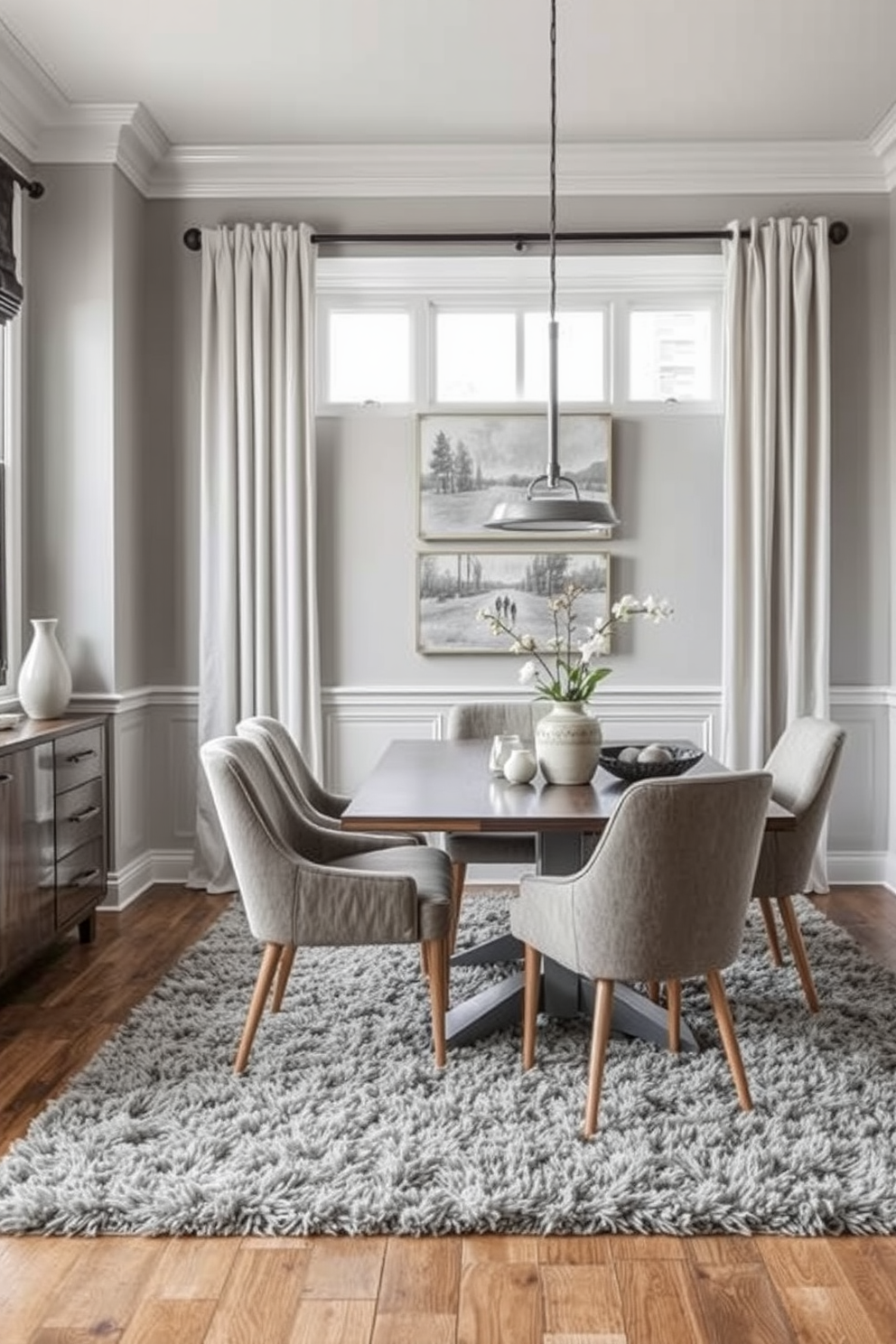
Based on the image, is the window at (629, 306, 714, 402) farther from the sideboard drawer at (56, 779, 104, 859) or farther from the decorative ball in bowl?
the sideboard drawer at (56, 779, 104, 859)

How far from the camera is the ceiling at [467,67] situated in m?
3.97

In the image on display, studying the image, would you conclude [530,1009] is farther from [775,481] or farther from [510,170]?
[510,170]

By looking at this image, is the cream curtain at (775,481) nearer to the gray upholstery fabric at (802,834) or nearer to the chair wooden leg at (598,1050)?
the gray upholstery fabric at (802,834)

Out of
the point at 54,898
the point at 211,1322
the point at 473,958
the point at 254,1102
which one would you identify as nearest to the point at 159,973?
the point at 54,898

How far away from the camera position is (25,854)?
3.77 metres

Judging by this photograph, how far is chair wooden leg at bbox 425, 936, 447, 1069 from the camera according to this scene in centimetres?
303

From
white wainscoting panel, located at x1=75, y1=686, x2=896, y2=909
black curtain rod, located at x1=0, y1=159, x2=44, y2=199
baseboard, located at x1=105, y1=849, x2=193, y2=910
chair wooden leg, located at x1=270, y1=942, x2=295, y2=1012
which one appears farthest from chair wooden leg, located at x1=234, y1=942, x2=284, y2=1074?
black curtain rod, located at x1=0, y1=159, x2=44, y2=199

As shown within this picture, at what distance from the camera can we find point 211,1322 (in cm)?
200

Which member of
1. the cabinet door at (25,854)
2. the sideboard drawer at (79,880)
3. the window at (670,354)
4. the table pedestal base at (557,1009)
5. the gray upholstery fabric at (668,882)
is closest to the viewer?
the gray upholstery fabric at (668,882)

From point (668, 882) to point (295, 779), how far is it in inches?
64.4

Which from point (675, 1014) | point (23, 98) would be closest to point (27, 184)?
point (23, 98)

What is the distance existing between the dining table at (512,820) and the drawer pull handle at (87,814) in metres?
1.20

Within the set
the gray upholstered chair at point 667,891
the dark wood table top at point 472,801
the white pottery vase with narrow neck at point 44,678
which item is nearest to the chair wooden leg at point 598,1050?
the gray upholstered chair at point 667,891

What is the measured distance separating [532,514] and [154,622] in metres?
2.49
